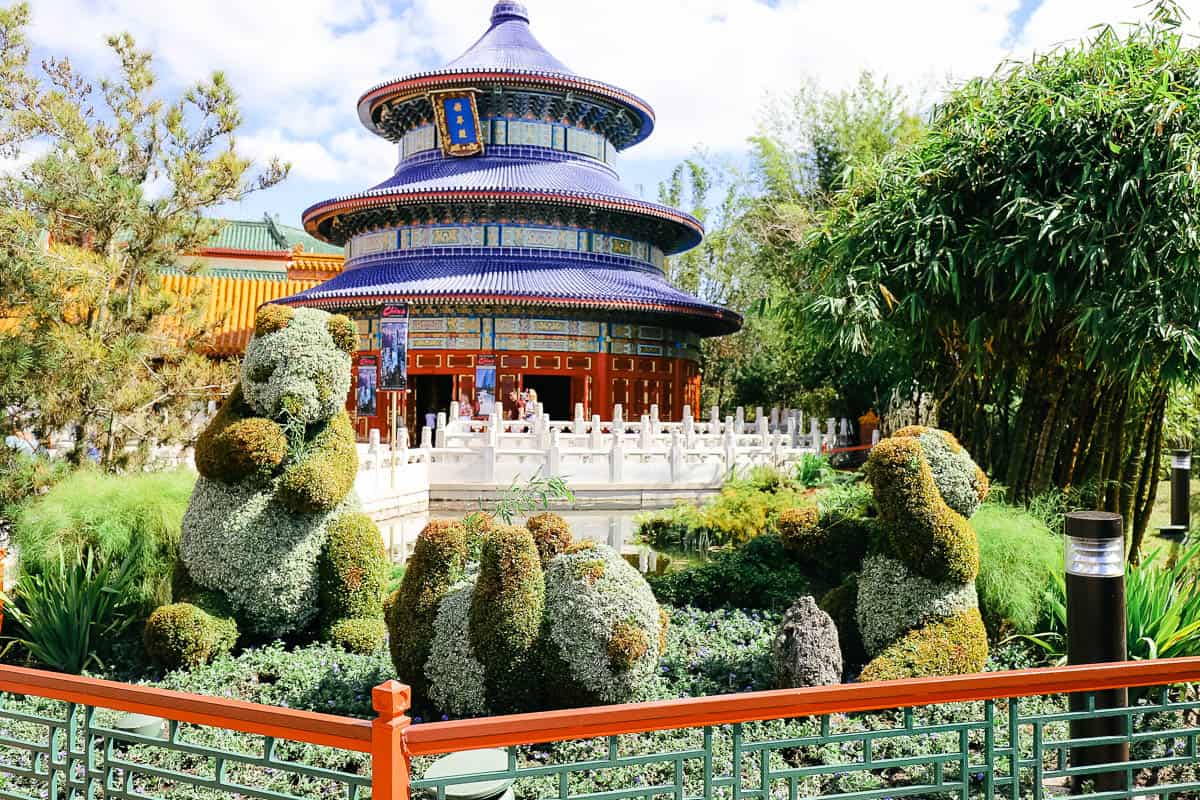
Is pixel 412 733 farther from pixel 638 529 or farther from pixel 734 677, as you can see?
pixel 638 529

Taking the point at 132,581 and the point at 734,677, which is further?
the point at 132,581

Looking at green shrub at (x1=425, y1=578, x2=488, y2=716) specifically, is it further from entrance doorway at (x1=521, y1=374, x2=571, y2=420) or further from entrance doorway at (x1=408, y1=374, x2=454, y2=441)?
entrance doorway at (x1=521, y1=374, x2=571, y2=420)

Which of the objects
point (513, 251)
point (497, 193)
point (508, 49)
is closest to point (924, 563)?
point (497, 193)

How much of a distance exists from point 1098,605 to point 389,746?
2809mm

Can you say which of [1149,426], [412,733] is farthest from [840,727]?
[1149,426]

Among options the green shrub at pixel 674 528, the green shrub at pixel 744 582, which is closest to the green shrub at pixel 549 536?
the green shrub at pixel 744 582

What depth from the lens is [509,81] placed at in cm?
2167

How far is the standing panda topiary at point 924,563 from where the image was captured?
5395 mm

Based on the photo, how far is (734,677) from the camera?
573 centimetres

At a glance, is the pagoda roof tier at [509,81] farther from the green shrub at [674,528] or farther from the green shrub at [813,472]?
the green shrub at [674,528]

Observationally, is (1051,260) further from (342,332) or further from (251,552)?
(251,552)

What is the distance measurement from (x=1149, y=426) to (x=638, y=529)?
569cm

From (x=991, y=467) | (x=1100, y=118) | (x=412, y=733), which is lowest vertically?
(x=412, y=733)

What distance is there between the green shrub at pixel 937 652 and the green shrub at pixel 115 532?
483cm
